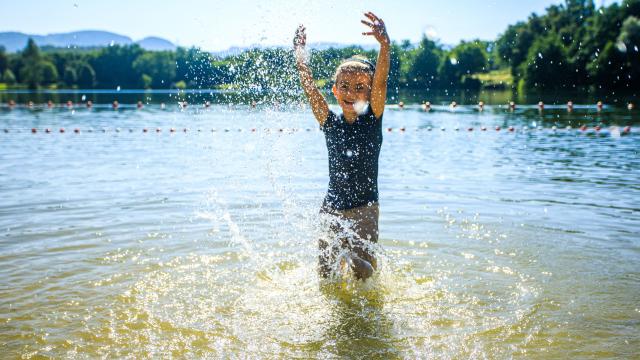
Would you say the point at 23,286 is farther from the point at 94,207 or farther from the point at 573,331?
the point at 573,331

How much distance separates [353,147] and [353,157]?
0.35ft

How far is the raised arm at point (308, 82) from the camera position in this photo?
5.71 m

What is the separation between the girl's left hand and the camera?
5.18 meters

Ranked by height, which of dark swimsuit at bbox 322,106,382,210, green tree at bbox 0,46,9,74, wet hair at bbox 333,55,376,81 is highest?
green tree at bbox 0,46,9,74

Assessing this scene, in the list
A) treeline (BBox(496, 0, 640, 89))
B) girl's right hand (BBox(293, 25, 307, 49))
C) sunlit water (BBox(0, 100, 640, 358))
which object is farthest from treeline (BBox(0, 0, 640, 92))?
girl's right hand (BBox(293, 25, 307, 49))

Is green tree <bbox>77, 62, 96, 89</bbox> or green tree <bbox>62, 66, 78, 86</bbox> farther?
green tree <bbox>62, 66, 78, 86</bbox>

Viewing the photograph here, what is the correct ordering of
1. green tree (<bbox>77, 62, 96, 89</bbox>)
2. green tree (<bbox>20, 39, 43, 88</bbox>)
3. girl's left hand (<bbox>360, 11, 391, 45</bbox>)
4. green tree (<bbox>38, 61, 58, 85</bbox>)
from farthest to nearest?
green tree (<bbox>38, 61, 58, 85</bbox>) → green tree (<bbox>77, 62, 96, 89</bbox>) → green tree (<bbox>20, 39, 43, 88</bbox>) → girl's left hand (<bbox>360, 11, 391, 45</bbox>)

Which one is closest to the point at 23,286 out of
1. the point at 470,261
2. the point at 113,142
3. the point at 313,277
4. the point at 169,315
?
the point at 169,315

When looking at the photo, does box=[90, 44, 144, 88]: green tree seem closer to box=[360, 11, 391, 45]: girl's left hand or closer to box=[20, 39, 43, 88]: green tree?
box=[20, 39, 43, 88]: green tree

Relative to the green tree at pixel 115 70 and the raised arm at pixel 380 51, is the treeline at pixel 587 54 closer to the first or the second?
the raised arm at pixel 380 51

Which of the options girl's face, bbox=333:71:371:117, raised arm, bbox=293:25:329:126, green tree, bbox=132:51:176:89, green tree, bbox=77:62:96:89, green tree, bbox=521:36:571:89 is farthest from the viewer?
green tree, bbox=77:62:96:89

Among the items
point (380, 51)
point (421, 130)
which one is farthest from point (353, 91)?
point (421, 130)

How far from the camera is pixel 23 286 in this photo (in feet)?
21.3

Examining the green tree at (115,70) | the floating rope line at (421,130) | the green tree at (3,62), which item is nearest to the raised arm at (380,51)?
the floating rope line at (421,130)
